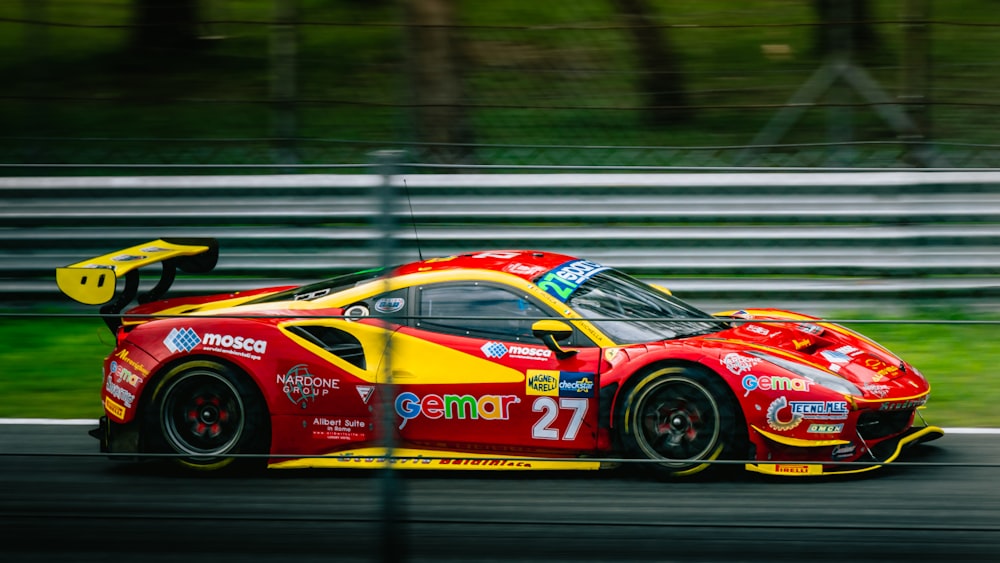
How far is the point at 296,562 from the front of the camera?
3850mm

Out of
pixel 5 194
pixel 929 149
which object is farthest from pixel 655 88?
pixel 5 194

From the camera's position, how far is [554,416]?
15.5ft

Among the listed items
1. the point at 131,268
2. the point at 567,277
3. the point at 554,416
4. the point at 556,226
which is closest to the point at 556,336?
the point at 554,416

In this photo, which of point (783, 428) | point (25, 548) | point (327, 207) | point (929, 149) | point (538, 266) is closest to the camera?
point (327, 207)

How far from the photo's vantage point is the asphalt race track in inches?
148

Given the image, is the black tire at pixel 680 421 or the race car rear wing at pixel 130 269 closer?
the race car rear wing at pixel 130 269

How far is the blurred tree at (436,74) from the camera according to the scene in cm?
737

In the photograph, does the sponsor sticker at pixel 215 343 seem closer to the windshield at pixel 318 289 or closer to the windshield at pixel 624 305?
the windshield at pixel 318 289

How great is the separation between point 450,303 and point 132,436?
1.38 meters

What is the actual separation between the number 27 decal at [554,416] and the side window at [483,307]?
0.28 meters

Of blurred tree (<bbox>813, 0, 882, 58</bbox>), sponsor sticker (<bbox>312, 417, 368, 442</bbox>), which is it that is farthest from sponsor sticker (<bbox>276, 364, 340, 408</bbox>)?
blurred tree (<bbox>813, 0, 882, 58</bbox>)

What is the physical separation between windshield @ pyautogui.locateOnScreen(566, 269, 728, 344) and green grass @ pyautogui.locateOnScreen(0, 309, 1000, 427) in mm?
798

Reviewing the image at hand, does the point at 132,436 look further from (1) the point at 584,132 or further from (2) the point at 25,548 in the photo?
(1) the point at 584,132

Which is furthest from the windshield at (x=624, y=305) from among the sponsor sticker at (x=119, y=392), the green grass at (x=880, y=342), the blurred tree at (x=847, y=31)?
the blurred tree at (x=847, y=31)
